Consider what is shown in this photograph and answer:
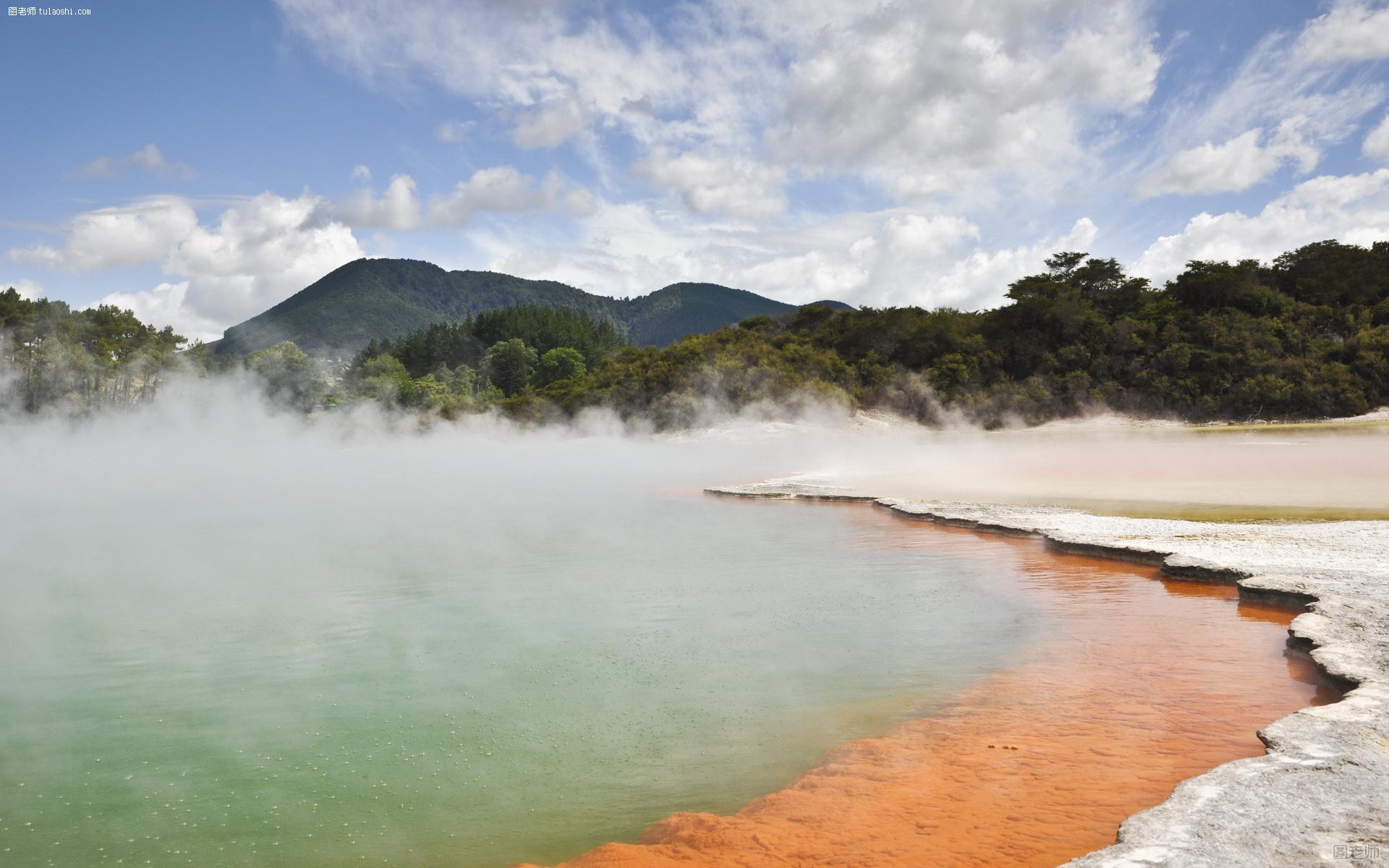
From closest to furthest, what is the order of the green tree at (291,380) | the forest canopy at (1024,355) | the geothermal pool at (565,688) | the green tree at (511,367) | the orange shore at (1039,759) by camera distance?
the orange shore at (1039,759)
the geothermal pool at (565,688)
the forest canopy at (1024,355)
the green tree at (291,380)
the green tree at (511,367)

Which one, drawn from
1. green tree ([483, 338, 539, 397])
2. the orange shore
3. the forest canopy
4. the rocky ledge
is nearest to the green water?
the orange shore

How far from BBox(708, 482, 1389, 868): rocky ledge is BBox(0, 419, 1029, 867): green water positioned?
6.80 ft

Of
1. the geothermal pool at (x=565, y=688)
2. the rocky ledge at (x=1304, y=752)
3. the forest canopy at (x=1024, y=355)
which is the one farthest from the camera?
the forest canopy at (x=1024, y=355)

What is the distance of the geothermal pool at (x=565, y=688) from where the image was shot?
14.8 feet

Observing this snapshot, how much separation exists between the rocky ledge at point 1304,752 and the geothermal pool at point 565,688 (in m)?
0.39

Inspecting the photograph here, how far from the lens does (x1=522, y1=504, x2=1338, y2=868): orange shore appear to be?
4094mm

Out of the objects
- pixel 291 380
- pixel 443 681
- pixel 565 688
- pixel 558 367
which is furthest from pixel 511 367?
pixel 565 688

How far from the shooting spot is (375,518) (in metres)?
18.0

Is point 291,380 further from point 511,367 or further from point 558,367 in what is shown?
point 558,367

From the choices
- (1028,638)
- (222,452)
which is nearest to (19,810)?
(1028,638)

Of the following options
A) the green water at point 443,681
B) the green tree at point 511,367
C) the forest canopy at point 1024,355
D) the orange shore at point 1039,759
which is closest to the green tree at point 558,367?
the green tree at point 511,367

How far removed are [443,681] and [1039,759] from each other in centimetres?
438

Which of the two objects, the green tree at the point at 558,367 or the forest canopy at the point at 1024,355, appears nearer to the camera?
the forest canopy at the point at 1024,355

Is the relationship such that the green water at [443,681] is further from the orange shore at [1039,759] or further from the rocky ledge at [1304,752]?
the rocky ledge at [1304,752]
